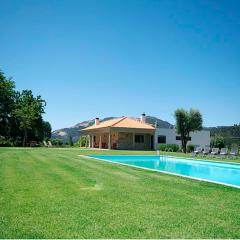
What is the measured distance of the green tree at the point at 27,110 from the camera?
4538cm

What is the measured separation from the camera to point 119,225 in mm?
5211

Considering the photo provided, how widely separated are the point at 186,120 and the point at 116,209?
1246 inches

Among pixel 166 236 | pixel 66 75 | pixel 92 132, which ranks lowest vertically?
pixel 166 236

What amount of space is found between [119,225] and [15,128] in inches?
1892

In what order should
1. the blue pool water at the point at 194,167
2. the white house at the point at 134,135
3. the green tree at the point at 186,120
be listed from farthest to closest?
the white house at the point at 134,135 → the green tree at the point at 186,120 → the blue pool water at the point at 194,167

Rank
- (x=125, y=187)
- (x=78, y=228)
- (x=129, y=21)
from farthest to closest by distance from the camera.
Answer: (x=129, y=21) < (x=125, y=187) < (x=78, y=228)

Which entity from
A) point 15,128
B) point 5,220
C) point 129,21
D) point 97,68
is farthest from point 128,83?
point 5,220

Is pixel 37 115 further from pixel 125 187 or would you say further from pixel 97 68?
pixel 125 187

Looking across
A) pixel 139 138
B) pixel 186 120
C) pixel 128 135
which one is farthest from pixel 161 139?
pixel 186 120

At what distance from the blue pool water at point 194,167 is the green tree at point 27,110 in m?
23.0

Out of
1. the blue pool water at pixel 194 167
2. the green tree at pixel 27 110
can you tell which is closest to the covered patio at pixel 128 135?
the green tree at pixel 27 110

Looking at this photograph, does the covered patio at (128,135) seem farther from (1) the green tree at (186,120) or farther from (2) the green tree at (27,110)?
(2) the green tree at (27,110)

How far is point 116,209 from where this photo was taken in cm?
625

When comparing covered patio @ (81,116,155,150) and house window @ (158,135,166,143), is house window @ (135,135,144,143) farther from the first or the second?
house window @ (158,135,166,143)
